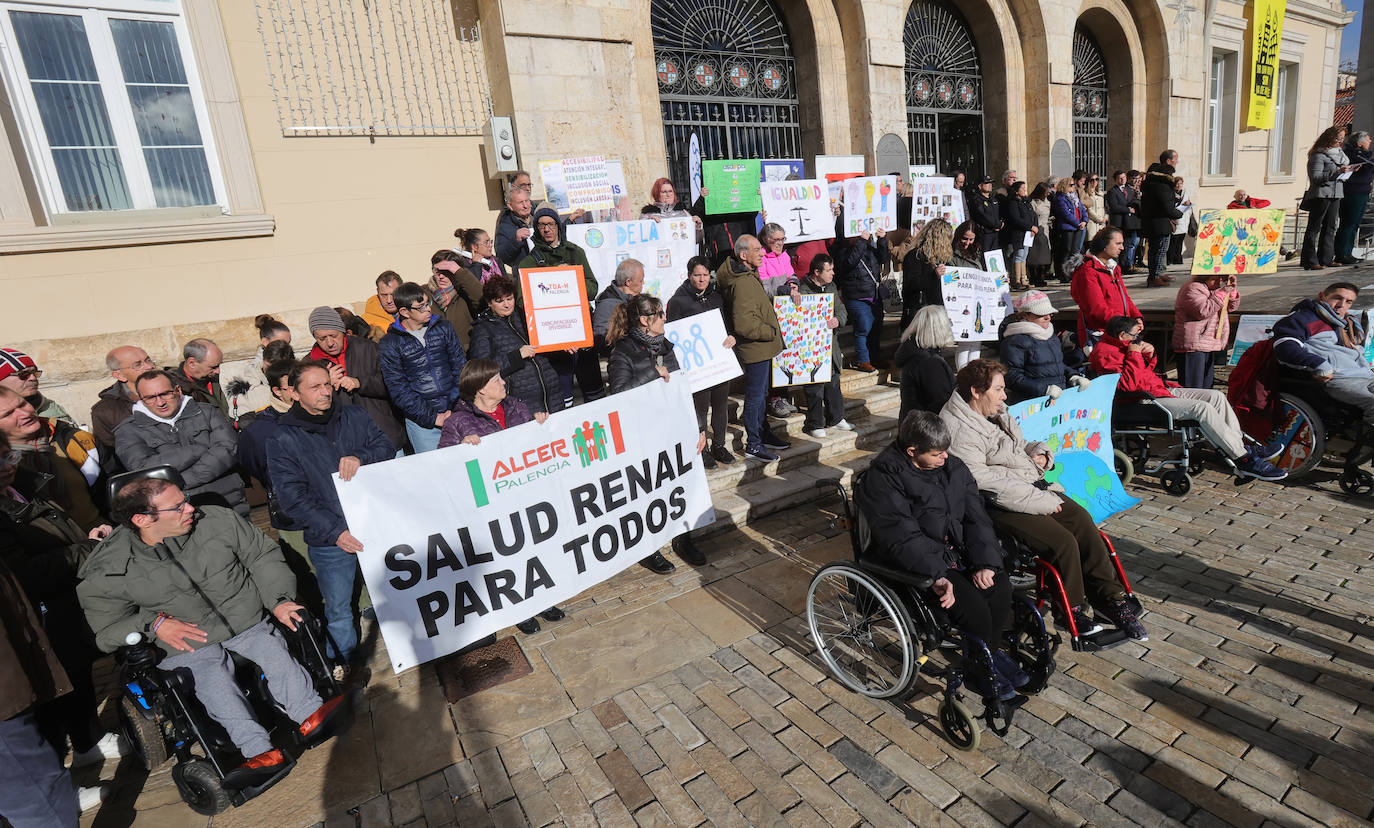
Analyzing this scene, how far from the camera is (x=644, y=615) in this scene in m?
4.58

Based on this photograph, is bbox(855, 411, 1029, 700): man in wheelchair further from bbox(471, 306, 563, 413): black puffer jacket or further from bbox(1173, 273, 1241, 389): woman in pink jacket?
bbox(1173, 273, 1241, 389): woman in pink jacket

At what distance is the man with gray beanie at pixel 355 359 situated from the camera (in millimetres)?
5055

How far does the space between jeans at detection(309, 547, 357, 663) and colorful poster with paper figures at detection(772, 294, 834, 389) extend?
4.06 m

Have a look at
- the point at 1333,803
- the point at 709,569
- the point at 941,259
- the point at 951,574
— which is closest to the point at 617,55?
the point at 941,259

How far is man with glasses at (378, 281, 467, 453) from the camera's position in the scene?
15.9ft

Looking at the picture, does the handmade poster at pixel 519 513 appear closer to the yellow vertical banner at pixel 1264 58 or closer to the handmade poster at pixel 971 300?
the handmade poster at pixel 971 300

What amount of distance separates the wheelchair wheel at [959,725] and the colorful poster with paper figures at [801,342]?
3785 millimetres

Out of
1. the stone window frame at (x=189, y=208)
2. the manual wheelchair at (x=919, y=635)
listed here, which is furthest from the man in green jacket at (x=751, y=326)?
the stone window frame at (x=189, y=208)

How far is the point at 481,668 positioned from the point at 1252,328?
8375mm

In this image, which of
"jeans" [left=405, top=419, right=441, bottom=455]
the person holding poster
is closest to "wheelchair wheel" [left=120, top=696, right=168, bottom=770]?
"jeans" [left=405, top=419, right=441, bottom=455]

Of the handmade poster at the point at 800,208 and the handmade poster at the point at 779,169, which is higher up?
the handmade poster at the point at 779,169

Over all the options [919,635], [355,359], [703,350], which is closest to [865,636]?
[919,635]

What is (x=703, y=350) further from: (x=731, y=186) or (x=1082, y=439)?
(x=731, y=186)

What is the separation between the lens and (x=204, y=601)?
3363 millimetres
